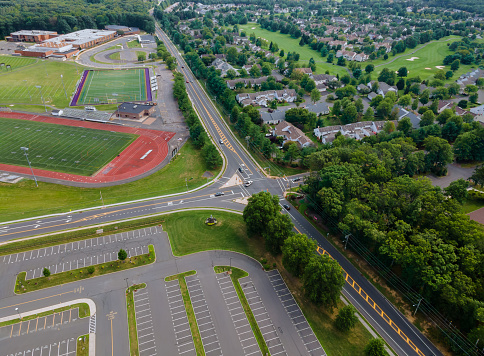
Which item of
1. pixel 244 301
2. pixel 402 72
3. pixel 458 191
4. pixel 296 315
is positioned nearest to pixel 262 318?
pixel 244 301

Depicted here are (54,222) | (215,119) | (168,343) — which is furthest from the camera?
(215,119)

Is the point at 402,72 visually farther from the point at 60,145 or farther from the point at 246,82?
the point at 60,145

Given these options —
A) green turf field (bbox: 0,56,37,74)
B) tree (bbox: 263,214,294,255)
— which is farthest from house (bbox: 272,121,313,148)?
green turf field (bbox: 0,56,37,74)

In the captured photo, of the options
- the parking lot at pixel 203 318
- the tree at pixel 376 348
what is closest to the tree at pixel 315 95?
the parking lot at pixel 203 318

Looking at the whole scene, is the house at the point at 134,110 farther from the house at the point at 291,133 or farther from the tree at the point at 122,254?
the tree at the point at 122,254

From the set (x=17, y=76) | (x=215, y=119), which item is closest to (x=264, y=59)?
(x=215, y=119)

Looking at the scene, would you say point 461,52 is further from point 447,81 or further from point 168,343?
point 168,343
